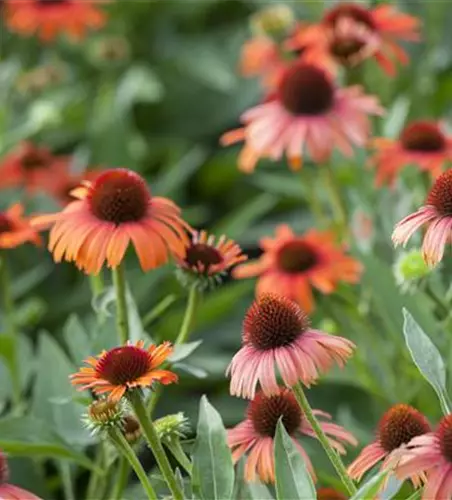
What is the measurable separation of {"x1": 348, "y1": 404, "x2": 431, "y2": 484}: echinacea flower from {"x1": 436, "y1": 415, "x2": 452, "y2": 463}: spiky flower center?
126 millimetres

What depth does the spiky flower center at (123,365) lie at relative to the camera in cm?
92

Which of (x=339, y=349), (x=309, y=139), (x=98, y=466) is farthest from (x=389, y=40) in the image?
(x=339, y=349)

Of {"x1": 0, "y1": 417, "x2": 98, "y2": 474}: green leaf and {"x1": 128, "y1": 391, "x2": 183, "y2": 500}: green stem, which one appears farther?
{"x1": 0, "y1": 417, "x2": 98, "y2": 474}: green leaf

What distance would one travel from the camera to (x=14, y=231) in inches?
55.4

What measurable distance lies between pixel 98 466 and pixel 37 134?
113cm

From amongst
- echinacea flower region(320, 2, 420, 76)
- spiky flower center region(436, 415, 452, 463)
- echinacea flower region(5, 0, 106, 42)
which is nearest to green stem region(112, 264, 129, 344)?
spiky flower center region(436, 415, 452, 463)

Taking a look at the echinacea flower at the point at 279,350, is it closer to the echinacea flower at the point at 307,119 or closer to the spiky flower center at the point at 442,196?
the spiky flower center at the point at 442,196

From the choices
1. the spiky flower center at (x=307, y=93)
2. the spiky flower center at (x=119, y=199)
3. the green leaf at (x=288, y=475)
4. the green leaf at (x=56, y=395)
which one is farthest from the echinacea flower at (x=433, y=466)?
the spiky flower center at (x=307, y=93)

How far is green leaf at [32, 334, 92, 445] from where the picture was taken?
4.41 feet

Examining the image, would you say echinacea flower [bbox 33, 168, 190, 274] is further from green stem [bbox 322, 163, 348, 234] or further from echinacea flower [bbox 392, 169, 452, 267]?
green stem [bbox 322, 163, 348, 234]

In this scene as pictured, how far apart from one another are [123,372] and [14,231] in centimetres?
52

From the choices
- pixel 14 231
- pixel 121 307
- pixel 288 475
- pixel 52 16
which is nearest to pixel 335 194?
pixel 14 231

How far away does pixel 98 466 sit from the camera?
1.25 metres

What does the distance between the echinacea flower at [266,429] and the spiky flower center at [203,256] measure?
178 millimetres
